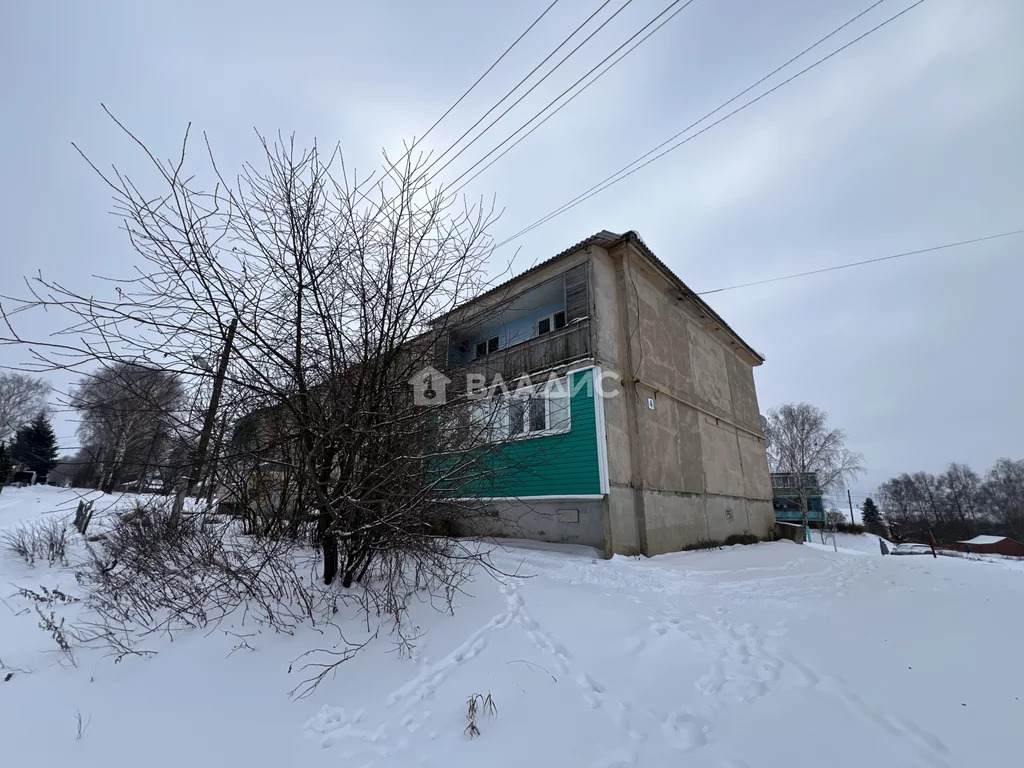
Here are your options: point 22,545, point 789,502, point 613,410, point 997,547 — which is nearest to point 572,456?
point 613,410

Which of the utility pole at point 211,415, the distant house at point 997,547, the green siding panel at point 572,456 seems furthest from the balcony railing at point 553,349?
the distant house at point 997,547

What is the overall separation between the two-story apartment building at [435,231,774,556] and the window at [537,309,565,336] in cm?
3

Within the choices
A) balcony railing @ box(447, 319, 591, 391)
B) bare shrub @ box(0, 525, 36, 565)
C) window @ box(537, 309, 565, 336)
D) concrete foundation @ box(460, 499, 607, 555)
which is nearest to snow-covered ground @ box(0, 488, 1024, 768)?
concrete foundation @ box(460, 499, 607, 555)

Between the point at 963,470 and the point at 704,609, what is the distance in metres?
91.9

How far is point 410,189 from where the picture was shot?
4.02 metres

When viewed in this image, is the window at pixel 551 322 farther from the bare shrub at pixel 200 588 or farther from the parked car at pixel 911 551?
the parked car at pixel 911 551

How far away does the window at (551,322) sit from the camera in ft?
35.5

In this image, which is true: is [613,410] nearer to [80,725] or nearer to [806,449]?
[80,725]

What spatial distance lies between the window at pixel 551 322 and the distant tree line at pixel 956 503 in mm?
53280

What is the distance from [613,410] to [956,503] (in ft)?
268

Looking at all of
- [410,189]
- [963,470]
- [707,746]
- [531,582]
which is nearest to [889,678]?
[707,746]

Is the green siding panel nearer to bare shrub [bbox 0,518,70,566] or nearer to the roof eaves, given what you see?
the roof eaves

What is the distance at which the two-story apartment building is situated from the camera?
27.2 feet

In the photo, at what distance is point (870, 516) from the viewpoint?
5288cm
